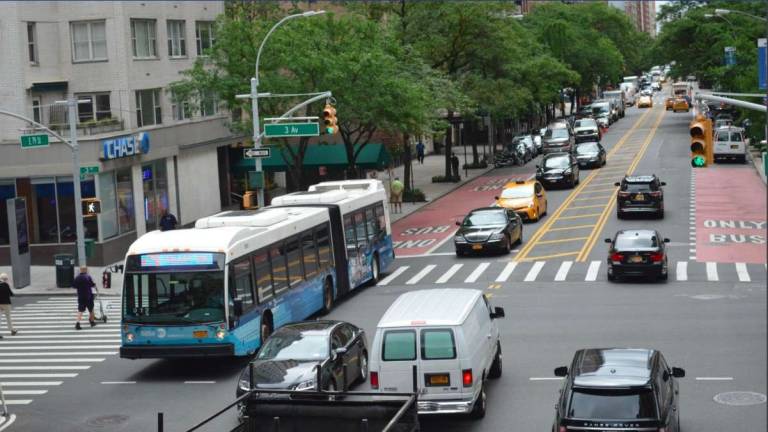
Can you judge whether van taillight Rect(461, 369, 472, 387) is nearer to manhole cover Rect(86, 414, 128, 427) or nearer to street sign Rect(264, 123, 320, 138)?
manhole cover Rect(86, 414, 128, 427)

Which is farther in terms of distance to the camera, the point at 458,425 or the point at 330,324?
the point at 330,324

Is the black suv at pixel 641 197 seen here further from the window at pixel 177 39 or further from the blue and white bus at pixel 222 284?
the window at pixel 177 39

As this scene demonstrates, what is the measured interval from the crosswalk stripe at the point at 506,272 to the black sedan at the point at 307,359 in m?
13.0

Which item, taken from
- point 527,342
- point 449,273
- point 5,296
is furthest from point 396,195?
→ point 527,342

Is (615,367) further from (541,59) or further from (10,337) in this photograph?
(541,59)

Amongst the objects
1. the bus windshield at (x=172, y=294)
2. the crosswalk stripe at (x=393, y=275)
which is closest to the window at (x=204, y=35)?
the crosswalk stripe at (x=393, y=275)

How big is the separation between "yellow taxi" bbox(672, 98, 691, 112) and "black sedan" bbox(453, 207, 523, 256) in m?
77.4

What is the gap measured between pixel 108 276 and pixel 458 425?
20344 millimetres

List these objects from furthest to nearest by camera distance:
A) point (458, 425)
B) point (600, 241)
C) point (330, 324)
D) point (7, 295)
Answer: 1. point (600, 241)
2. point (7, 295)
3. point (330, 324)
4. point (458, 425)

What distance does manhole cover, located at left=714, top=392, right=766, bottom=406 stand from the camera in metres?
19.3

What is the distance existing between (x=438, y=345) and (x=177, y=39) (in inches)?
1508

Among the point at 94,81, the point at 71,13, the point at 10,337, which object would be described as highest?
the point at 71,13

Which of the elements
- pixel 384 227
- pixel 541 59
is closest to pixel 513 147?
pixel 541 59

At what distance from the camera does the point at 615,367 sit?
51.8 feet
